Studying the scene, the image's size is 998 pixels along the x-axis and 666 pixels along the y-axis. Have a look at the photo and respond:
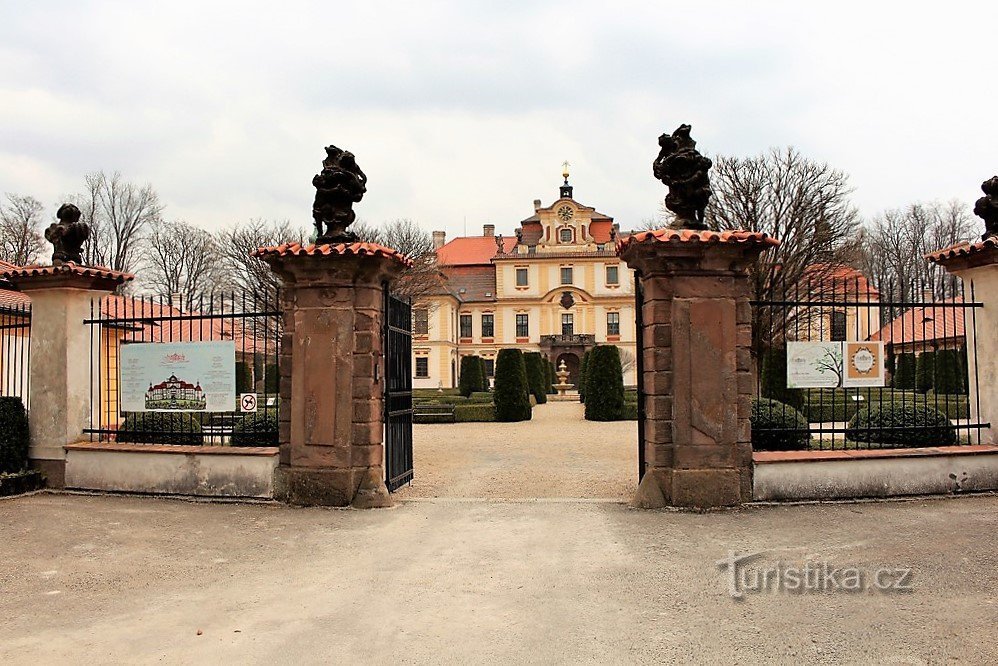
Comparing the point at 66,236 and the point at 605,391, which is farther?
the point at 605,391

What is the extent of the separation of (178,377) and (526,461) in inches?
219

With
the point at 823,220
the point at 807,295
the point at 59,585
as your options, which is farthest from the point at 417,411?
the point at 59,585

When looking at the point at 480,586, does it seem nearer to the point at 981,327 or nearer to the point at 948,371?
the point at 981,327

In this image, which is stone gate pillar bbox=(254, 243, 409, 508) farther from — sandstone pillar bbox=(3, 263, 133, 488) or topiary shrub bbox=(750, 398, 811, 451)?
topiary shrub bbox=(750, 398, 811, 451)

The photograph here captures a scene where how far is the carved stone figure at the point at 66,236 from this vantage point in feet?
28.7

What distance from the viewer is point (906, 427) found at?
8109mm

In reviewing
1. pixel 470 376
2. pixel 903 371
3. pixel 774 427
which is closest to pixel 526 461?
pixel 774 427

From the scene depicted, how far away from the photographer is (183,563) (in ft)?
18.5

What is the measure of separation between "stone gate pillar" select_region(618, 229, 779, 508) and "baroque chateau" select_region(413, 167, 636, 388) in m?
43.9

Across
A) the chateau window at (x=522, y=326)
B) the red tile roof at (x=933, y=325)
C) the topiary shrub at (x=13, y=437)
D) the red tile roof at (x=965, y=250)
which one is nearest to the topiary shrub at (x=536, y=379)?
the red tile roof at (x=933, y=325)

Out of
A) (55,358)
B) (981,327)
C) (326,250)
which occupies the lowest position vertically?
(55,358)

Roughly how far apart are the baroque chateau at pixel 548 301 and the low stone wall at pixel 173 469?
42.7 m

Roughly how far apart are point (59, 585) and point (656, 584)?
4.08 meters

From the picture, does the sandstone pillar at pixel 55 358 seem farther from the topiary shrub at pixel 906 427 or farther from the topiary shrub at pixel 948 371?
the topiary shrub at pixel 948 371
